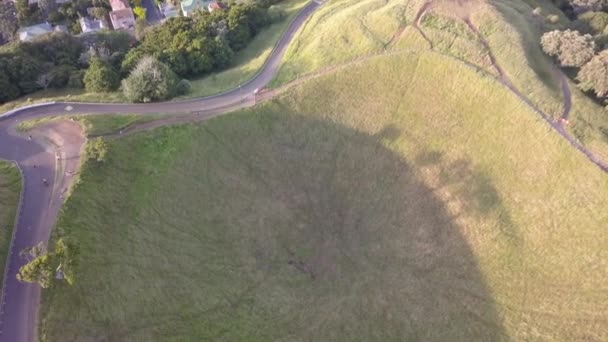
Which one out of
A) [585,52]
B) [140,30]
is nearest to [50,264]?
[140,30]

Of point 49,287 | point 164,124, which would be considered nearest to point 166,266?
point 49,287

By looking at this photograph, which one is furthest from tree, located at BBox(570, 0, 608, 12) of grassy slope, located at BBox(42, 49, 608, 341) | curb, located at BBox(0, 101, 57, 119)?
curb, located at BBox(0, 101, 57, 119)

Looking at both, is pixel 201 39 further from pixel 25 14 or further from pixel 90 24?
pixel 25 14

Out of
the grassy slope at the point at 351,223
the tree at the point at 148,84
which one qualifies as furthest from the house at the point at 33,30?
the grassy slope at the point at 351,223

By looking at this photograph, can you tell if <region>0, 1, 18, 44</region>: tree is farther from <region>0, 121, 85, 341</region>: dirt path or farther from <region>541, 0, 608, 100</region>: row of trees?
<region>541, 0, 608, 100</region>: row of trees

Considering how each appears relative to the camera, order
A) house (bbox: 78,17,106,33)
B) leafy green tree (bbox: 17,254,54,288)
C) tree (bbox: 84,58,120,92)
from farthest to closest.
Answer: house (bbox: 78,17,106,33) < tree (bbox: 84,58,120,92) < leafy green tree (bbox: 17,254,54,288)

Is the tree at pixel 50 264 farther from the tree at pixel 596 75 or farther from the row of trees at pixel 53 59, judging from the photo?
the tree at pixel 596 75

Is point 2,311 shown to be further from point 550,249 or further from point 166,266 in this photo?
point 550,249
